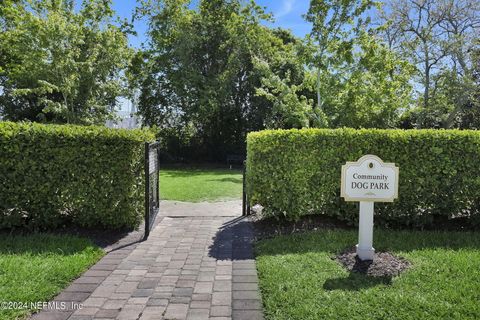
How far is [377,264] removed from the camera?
4.30 meters

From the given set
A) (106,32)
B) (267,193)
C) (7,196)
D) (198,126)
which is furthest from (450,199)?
(198,126)

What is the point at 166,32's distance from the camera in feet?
69.8

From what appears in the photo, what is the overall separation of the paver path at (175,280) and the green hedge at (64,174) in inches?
35.0

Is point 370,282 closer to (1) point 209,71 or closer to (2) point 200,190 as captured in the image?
(2) point 200,190

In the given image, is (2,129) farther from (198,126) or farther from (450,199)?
(198,126)

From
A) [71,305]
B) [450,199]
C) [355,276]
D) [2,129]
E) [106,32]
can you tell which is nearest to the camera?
[71,305]

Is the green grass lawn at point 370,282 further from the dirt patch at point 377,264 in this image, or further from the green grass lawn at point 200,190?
the green grass lawn at point 200,190

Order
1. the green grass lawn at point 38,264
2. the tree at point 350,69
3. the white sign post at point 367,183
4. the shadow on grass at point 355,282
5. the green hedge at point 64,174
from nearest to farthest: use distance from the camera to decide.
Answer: the green grass lawn at point 38,264 < the shadow on grass at point 355,282 < the white sign post at point 367,183 < the green hedge at point 64,174 < the tree at point 350,69

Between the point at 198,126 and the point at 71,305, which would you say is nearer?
the point at 71,305

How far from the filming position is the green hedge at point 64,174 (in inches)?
216

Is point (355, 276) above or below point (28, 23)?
below

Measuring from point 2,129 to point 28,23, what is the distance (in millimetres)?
11518

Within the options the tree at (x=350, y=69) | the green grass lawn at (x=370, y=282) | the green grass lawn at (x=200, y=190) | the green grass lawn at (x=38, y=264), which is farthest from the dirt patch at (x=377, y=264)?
the tree at (x=350, y=69)

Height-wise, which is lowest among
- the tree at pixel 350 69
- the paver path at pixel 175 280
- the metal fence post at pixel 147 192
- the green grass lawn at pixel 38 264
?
the paver path at pixel 175 280
